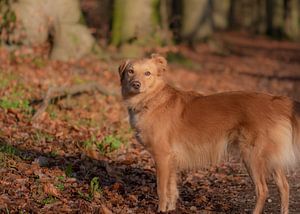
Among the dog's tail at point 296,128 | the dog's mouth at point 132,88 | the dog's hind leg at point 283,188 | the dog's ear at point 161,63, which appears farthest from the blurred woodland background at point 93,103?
the dog's ear at point 161,63

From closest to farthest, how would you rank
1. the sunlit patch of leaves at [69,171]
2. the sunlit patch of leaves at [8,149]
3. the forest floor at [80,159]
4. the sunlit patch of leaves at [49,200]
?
the sunlit patch of leaves at [49,200], the forest floor at [80,159], the sunlit patch of leaves at [69,171], the sunlit patch of leaves at [8,149]

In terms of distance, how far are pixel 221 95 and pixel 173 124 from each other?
0.68 meters

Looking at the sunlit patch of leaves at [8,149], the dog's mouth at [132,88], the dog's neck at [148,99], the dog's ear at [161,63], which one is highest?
the dog's ear at [161,63]

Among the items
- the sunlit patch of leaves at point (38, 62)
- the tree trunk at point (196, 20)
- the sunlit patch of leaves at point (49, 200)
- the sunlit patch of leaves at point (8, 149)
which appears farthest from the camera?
the tree trunk at point (196, 20)

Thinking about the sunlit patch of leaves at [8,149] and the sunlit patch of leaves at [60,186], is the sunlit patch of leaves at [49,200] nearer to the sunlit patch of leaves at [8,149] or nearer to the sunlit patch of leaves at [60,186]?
the sunlit patch of leaves at [60,186]

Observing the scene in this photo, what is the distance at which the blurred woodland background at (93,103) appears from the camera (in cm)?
704

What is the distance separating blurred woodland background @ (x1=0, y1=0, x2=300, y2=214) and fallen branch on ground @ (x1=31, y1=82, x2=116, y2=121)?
0.02 metres

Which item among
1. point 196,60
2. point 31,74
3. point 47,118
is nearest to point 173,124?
point 47,118

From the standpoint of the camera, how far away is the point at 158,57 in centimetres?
715

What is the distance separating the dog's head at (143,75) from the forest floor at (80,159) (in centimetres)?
128

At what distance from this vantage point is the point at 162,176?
6.70 metres

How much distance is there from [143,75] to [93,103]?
14.9ft

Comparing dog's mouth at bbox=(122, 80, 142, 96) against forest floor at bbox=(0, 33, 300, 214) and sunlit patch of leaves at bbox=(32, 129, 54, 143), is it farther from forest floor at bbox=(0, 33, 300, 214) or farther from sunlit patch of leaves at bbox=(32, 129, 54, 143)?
sunlit patch of leaves at bbox=(32, 129, 54, 143)

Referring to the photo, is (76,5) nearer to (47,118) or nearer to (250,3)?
(47,118)
